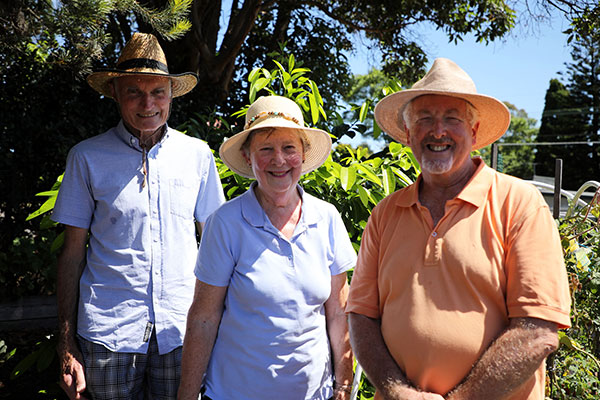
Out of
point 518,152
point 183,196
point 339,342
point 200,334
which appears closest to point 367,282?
point 339,342

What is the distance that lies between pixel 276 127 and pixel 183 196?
2.07 ft

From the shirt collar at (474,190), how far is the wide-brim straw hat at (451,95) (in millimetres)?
194

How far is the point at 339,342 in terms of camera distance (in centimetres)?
212

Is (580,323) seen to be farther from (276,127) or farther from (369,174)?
(276,127)

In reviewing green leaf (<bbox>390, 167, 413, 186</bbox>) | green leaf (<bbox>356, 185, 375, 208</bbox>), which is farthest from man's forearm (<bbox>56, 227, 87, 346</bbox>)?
green leaf (<bbox>390, 167, 413, 186</bbox>)

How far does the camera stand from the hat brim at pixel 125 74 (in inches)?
99.3

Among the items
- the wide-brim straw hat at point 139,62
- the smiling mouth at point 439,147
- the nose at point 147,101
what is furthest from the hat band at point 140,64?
the smiling mouth at point 439,147

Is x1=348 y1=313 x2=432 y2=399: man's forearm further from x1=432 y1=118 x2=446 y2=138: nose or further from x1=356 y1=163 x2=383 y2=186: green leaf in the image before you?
x1=356 y1=163 x2=383 y2=186: green leaf

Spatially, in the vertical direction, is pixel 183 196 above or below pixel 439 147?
below

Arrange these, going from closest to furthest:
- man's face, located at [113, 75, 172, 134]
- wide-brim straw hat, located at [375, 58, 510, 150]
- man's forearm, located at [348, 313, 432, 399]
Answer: man's forearm, located at [348, 313, 432, 399] < wide-brim straw hat, located at [375, 58, 510, 150] < man's face, located at [113, 75, 172, 134]

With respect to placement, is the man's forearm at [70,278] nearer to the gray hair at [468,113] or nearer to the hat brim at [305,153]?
the hat brim at [305,153]

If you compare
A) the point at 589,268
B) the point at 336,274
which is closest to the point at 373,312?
the point at 336,274

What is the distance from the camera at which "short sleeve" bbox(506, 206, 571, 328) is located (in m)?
1.55

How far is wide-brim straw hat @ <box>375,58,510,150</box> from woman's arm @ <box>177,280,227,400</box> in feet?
3.00
